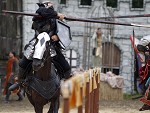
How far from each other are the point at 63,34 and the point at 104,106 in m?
8.77

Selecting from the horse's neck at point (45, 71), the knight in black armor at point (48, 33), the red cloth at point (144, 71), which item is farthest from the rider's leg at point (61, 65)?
the red cloth at point (144, 71)

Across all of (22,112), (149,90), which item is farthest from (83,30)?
(149,90)

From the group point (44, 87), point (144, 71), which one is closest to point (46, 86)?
point (44, 87)

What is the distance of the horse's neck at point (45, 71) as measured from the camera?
30.7 feet

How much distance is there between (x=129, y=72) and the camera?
24.5 metres

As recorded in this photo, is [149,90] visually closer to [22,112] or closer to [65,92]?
[22,112]

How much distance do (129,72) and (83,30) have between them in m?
2.54

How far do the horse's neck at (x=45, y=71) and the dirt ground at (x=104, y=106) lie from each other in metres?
6.76

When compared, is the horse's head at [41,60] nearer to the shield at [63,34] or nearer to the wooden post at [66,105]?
→ the shield at [63,34]

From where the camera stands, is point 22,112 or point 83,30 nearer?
point 22,112

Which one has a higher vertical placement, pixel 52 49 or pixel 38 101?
pixel 52 49

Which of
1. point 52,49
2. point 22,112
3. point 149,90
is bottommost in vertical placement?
point 22,112

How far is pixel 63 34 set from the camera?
33.2 ft

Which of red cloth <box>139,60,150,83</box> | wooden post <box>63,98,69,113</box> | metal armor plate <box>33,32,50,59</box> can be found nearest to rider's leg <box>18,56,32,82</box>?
metal armor plate <box>33,32,50,59</box>
